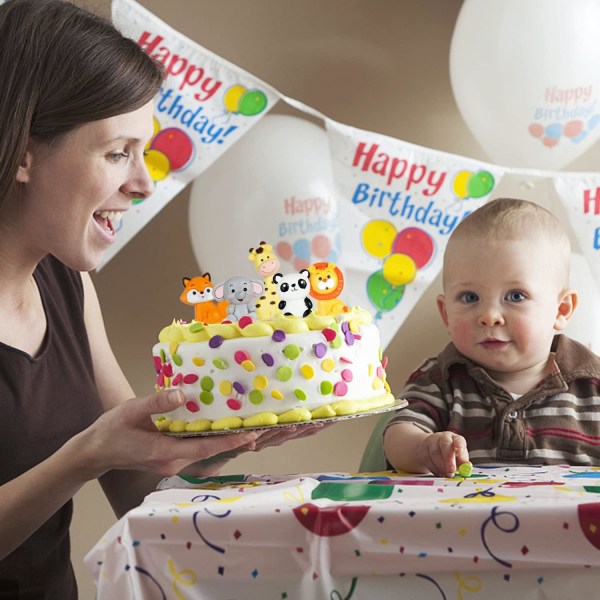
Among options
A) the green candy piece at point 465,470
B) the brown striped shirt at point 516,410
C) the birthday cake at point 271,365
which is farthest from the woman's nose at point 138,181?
the green candy piece at point 465,470

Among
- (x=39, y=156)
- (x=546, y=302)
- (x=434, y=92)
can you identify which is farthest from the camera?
(x=434, y=92)

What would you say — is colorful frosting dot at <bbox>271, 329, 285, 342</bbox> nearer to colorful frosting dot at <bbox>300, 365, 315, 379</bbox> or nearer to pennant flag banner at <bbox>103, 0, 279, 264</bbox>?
colorful frosting dot at <bbox>300, 365, 315, 379</bbox>

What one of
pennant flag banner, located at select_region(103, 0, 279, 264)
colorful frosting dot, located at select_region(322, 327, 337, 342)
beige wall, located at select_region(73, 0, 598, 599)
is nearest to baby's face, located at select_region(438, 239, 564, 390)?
colorful frosting dot, located at select_region(322, 327, 337, 342)

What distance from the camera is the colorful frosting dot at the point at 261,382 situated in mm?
1248

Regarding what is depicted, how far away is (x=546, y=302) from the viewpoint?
1.60 meters

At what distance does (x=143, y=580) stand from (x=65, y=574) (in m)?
0.80

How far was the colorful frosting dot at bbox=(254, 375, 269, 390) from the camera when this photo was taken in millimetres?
1248

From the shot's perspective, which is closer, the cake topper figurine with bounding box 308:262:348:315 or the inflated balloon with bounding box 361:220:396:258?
the cake topper figurine with bounding box 308:262:348:315

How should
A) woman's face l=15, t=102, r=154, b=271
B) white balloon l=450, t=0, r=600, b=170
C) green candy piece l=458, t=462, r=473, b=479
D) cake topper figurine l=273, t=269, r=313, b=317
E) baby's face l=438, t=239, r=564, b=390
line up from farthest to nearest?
white balloon l=450, t=0, r=600, b=170 < baby's face l=438, t=239, r=564, b=390 < woman's face l=15, t=102, r=154, b=271 < cake topper figurine l=273, t=269, r=313, b=317 < green candy piece l=458, t=462, r=473, b=479

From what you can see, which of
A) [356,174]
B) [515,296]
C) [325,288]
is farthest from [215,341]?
[356,174]

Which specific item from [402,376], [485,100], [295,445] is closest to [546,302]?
[485,100]

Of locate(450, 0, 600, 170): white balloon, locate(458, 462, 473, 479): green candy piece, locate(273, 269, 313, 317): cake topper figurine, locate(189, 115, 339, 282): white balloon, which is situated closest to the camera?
locate(458, 462, 473, 479): green candy piece

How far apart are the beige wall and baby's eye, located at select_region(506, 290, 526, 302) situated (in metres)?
1.09

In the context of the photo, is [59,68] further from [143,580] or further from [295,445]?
[295,445]
